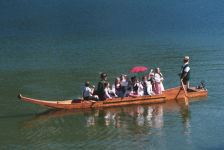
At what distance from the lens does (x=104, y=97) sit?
54.2 ft

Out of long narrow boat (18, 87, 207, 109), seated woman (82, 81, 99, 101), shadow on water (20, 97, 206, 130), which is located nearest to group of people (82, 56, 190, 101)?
seated woman (82, 81, 99, 101)

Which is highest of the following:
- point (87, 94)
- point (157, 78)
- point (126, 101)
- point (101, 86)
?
point (157, 78)

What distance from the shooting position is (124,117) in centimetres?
1505

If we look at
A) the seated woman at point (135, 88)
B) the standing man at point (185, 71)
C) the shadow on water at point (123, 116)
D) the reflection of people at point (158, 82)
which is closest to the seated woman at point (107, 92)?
the shadow on water at point (123, 116)

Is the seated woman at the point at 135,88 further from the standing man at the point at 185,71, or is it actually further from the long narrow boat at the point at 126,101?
the standing man at the point at 185,71

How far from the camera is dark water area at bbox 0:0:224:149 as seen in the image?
1246 cm

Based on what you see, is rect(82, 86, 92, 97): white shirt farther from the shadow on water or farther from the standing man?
the standing man

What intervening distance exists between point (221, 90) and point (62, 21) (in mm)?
58019

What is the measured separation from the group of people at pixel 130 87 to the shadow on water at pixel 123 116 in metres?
0.72

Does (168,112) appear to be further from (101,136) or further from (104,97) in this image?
(101,136)

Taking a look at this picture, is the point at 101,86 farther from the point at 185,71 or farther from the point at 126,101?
the point at 185,71

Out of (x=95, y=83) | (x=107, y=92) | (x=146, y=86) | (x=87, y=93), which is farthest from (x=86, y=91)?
(x=95, y=83)

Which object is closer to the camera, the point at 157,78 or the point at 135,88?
the point at 135,88

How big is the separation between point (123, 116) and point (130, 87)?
2.09m
